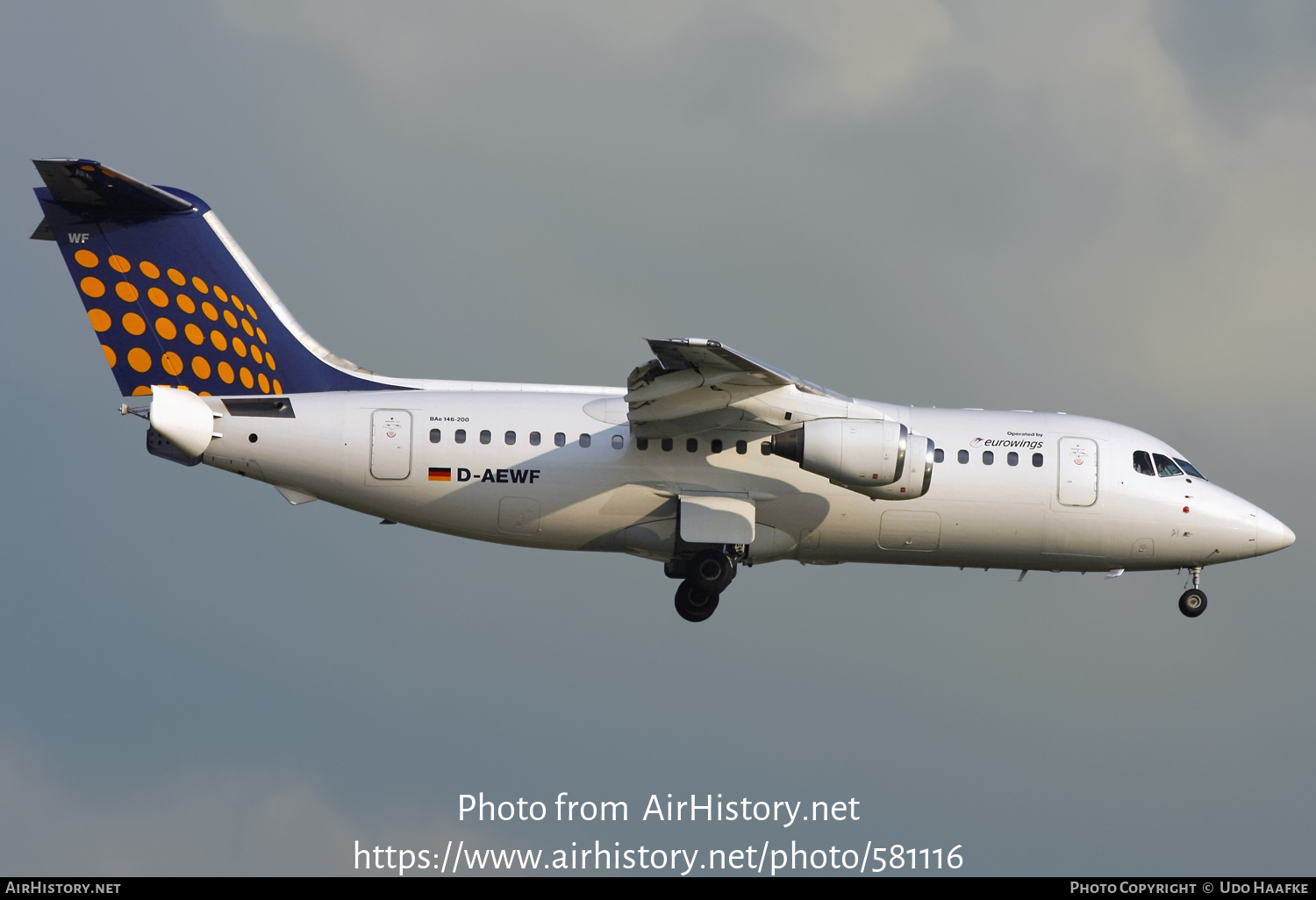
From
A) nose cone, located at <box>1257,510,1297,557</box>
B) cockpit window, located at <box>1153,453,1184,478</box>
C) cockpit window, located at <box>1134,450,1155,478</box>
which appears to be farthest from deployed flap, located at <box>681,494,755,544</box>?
nose cone, located at <box>1257,510,1297,557</box>

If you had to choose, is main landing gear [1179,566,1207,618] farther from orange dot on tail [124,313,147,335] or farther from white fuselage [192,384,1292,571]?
orange dot on tail [124,313,147,335]

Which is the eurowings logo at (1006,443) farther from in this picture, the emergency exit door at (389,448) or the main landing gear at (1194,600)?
the emergency exit door at (389,448)

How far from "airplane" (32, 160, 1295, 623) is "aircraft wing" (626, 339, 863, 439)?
4 centimetres

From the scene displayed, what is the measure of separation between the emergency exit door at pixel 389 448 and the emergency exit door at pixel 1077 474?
9757 millimetres

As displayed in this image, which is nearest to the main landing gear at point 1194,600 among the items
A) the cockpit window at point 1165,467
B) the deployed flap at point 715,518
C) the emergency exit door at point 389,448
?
the cockpit window at point 1165,467

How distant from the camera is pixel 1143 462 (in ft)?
81.7

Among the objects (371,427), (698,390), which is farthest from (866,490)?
(371,427)

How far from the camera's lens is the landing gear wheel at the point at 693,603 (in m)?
24.2

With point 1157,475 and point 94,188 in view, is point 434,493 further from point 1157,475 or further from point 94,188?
point 1157,475

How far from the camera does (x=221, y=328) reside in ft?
79.9

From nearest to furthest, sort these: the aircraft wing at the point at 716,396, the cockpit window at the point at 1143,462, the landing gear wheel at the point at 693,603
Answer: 1. the aircraft wing at the point at 716,396
2. the landing gear wheel at the point at 693,603
3. the cockpit window at the point at 1143,462

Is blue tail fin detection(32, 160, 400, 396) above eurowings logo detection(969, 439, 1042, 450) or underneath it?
above

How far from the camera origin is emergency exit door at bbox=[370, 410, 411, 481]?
2320 centimetres

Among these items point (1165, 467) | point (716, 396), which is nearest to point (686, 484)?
point (716, 396)
